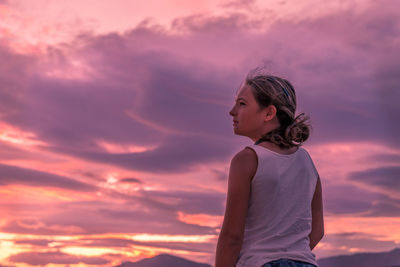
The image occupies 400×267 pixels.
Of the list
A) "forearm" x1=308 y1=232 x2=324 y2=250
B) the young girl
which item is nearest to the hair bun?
the young girl

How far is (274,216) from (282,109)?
0.93 meters

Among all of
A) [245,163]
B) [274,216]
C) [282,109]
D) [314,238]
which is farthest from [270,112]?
[314,238]

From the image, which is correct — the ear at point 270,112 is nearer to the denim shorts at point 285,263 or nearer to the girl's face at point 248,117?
the girl's face at point 248,117

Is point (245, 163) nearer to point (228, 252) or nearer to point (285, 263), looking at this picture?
point (228, 252)

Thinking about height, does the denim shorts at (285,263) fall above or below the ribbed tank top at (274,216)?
below

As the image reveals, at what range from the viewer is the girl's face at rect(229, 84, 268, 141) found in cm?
517

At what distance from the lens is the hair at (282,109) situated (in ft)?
16.8

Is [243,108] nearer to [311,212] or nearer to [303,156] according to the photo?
[303,156]

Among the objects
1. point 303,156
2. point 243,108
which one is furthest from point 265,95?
point 303,156

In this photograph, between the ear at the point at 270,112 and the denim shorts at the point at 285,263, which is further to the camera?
the ear at the point at 270,112

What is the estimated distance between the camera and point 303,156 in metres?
5.25

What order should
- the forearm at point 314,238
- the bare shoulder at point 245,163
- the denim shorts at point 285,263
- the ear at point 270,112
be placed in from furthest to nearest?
the forearm at point 314,238
the ear at point 270,112
the bare shoulder at point 245,163
the denim shorts at point 285,263

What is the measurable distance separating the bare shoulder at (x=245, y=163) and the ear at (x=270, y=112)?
442 millimetres

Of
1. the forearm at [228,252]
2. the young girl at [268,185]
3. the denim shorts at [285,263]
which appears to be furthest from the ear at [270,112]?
the denim shorts at [285,263]
